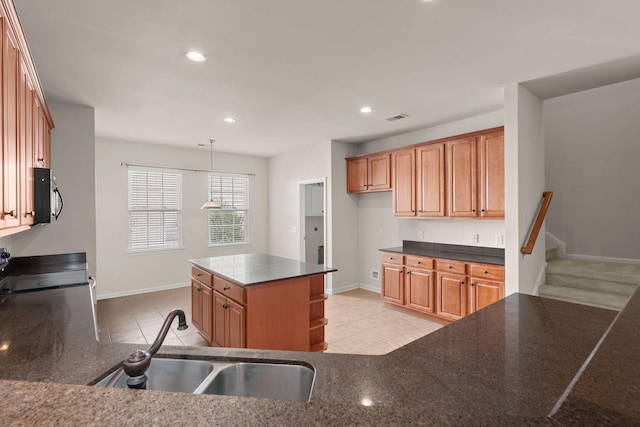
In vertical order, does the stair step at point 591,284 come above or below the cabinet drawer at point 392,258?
below

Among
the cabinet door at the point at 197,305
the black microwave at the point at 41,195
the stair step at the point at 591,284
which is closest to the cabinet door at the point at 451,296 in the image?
the stair step at the point at 591,284

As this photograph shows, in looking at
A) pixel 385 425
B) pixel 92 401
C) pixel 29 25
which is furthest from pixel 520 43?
pixel 29 25

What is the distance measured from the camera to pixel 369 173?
5.45 m

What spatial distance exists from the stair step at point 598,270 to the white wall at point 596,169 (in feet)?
1.32

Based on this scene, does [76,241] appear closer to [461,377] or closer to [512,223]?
[461,377]

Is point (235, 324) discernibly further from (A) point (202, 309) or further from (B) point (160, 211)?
(B) point (160, 211)

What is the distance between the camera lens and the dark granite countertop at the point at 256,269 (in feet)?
9.24

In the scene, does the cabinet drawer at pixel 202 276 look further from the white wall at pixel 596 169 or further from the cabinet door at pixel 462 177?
the white wall at pixel 596 169

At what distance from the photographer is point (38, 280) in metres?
2.80

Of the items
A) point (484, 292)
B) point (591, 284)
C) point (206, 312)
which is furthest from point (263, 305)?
point (591, 284)

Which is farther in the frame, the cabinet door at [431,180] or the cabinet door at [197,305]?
the cabinet door at [431,180]

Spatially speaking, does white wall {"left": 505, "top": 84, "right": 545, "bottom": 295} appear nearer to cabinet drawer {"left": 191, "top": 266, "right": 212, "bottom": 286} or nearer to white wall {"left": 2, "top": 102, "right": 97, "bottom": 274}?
cabinet drawer {"left": 191, "top": 266, "right": 212, "bottom": 286}

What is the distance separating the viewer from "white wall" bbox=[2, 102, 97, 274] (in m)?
3.53

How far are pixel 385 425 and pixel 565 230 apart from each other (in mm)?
5613
